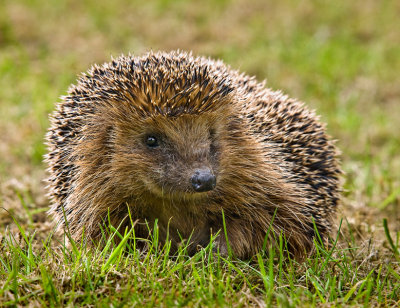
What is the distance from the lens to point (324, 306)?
11.1ft

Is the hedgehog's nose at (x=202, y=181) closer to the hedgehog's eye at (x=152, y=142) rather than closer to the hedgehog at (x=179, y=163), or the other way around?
the hedgehog at (x=179, y=163)

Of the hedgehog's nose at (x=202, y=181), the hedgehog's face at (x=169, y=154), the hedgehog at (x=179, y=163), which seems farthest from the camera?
the hedgehog at (x=179, y=163)

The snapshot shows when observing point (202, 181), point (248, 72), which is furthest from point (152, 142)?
point (248, 72)

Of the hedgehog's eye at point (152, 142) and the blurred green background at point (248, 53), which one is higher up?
the blurred green background at point (248, 53)

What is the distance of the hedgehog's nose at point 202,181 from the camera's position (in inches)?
147

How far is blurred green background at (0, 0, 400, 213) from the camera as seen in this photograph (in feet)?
23.3

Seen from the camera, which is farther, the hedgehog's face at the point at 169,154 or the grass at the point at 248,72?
the hedgehog's face at the point at 169,154

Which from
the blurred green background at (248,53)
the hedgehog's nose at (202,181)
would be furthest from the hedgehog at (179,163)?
the blurred green background at (248,53)

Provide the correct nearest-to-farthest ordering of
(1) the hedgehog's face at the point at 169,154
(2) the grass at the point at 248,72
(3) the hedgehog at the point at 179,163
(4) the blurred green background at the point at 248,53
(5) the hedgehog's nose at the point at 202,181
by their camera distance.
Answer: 1. (2) the grass at the point at 248,72
2. (5) the hedgehog's nose at the point at 202,181
3. (1) the hedgehog's face at the point at 169,154
4. (3) the hedgehog at the point at 179,163
5. (4) the blurred green background at the point at 248,53

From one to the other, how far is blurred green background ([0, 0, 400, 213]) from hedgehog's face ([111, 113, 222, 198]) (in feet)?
7.34

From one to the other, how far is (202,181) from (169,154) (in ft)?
1.28

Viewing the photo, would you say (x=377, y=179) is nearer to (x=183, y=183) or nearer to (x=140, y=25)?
(x=183, y=183)

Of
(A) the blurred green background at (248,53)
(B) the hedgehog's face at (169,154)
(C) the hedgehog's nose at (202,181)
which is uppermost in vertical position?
(A) the blurred green background at (248,53)

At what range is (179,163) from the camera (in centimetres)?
393
